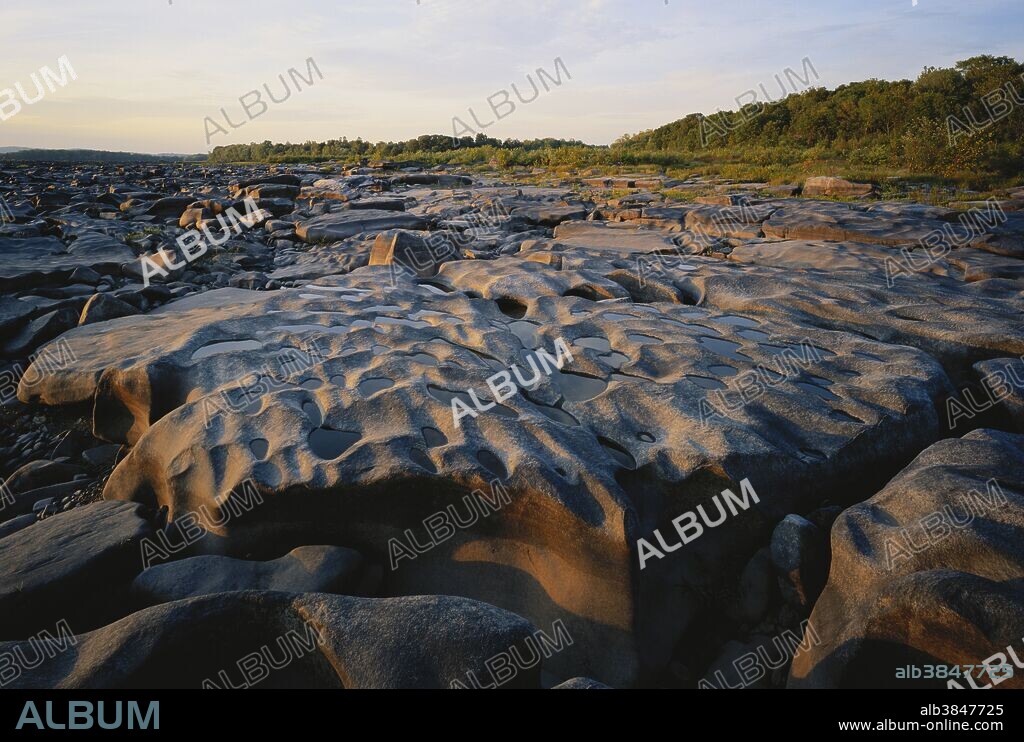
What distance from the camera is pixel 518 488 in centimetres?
290

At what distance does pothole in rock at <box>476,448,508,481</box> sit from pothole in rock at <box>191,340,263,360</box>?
88.6 inches

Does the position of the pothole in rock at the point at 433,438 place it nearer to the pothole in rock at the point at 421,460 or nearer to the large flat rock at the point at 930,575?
the pothole in rock at the point at 421,460

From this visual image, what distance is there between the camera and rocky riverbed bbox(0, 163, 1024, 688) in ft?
6.73

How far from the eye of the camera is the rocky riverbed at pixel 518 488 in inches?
80.7

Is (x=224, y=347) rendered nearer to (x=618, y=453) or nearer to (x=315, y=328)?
(x=315, y=328)

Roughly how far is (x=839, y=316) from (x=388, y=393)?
4090 mm

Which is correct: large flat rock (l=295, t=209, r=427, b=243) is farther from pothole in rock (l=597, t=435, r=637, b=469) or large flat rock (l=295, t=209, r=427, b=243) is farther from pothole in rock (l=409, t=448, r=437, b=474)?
pothole in rock (l=597, t=435, r=637, b=469)

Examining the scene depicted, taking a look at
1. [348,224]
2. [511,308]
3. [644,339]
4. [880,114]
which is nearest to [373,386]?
[644,339]

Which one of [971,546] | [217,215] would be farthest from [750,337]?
[217,215]

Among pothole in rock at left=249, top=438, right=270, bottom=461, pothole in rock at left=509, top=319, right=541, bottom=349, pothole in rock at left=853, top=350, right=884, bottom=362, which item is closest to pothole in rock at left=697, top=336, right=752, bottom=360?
pothole in rock at left=853, top=350, right=884, bottom=362

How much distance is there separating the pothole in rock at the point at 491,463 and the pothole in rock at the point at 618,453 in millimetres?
634

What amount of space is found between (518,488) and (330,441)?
1.21m
